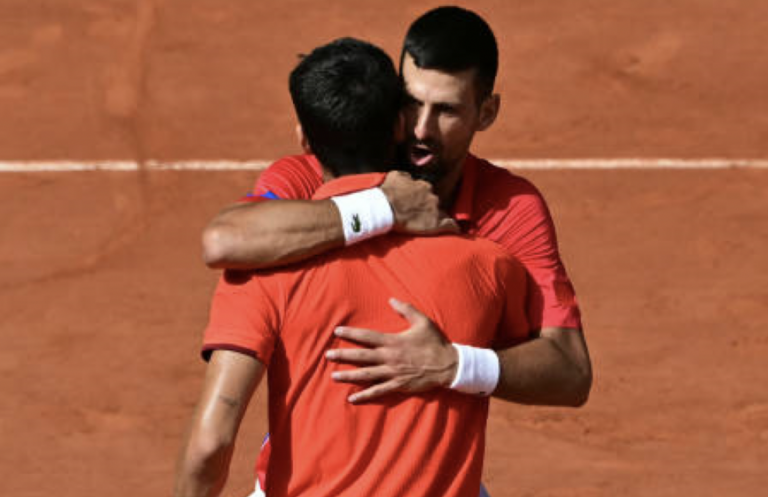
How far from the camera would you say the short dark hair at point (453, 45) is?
532cm

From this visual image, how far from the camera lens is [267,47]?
13.4m

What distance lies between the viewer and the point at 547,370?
503cm

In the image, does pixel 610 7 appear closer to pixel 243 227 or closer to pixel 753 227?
pixel 753 227

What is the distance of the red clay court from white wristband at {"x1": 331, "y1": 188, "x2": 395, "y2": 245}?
4.51 metres

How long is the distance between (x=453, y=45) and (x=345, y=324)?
1.28 meters

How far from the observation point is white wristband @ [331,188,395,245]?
4453 millimetres

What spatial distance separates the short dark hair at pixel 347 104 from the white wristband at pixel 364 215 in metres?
0.09

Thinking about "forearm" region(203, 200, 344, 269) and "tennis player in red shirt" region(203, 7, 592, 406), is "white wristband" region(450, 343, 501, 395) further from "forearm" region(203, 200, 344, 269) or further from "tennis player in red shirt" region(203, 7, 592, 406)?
"forearm" region(203, 200, 344, 269)

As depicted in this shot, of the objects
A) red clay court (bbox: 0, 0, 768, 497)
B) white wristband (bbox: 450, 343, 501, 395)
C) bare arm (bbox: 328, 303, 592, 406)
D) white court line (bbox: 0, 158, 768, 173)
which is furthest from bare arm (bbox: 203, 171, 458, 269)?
white court line (bbox: 0, 158, 768, 173)

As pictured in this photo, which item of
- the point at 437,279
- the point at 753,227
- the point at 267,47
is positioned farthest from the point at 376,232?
the point at 267,47

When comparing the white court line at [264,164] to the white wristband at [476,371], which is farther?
the white court line at [264,164]

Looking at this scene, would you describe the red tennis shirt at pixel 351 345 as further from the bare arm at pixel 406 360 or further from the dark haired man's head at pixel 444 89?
the dark haired man's head at pixel 444 89

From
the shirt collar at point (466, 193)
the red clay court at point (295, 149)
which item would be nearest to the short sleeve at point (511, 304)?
the shirt collar at point (466, 193)

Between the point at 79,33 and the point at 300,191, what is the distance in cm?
897
